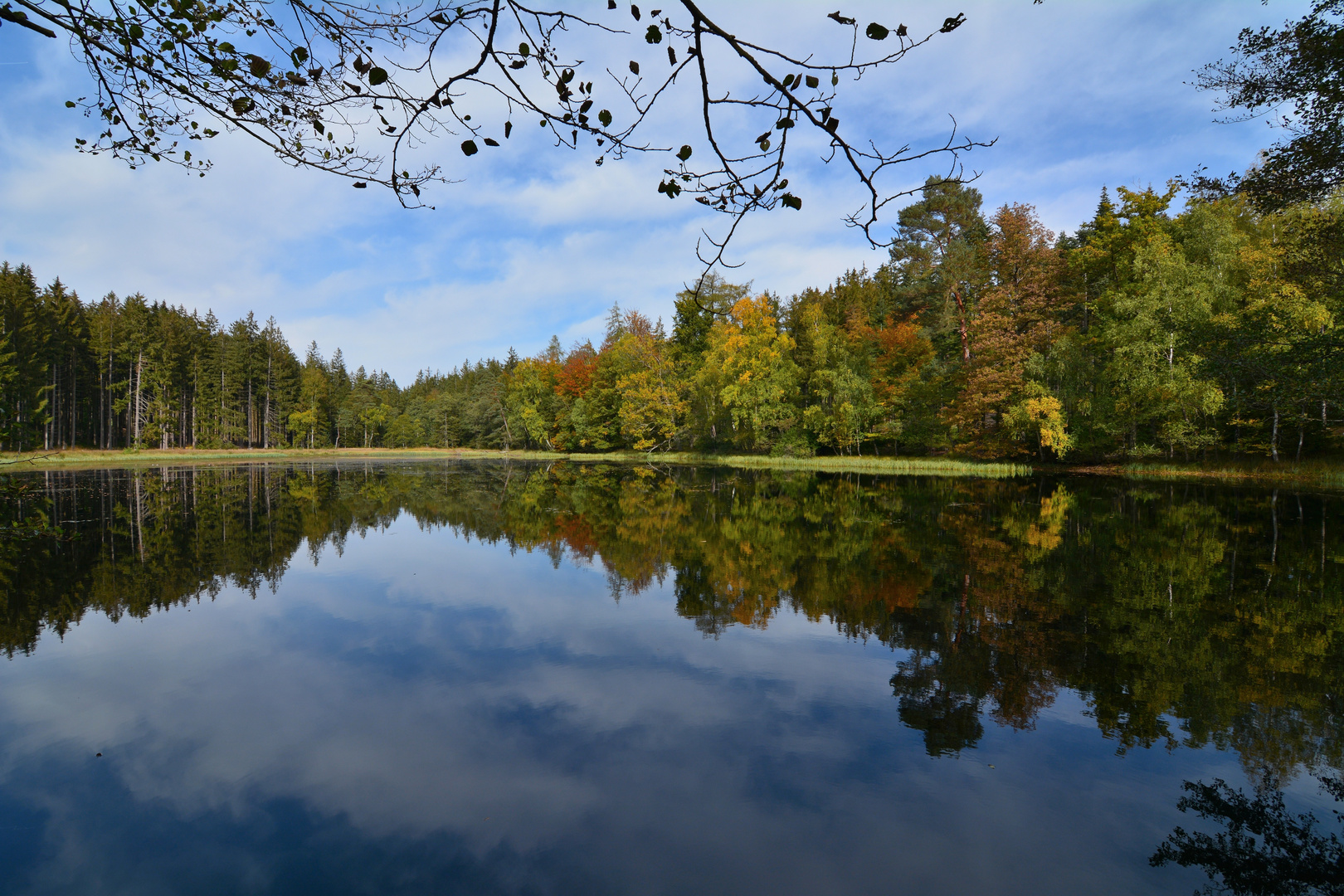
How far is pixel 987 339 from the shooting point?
32250mm

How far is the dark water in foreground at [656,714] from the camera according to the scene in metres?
3.73

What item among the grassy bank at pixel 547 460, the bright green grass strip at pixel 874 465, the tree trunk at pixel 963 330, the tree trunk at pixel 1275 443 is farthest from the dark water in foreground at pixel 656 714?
the tree trunk at pixel 963 330

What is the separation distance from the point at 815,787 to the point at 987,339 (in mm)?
33291

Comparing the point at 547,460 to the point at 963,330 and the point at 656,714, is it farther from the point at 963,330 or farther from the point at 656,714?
the point at 656,714

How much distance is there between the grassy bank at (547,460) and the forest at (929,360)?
185 centimetres

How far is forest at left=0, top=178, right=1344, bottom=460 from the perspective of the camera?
83.1 ft

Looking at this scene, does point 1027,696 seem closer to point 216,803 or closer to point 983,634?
point 983,634

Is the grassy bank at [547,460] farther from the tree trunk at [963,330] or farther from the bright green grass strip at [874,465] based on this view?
the tree trunk at [963,330]

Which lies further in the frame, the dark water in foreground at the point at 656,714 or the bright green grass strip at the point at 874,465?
the bright green grass strip at the point at 874,465

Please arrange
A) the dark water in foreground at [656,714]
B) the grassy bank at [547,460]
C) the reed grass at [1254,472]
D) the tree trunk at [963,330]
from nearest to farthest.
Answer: the dark water in foreground at [656,714] < the reed grass at [1254,472] < the grassy bank at [547,460] < the tree trunk at [963,330]

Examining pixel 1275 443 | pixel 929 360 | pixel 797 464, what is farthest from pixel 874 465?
pixel 1275 443

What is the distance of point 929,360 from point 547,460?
3614 centimetres

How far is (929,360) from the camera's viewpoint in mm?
40656

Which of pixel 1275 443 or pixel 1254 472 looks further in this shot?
pixel 1254 472
